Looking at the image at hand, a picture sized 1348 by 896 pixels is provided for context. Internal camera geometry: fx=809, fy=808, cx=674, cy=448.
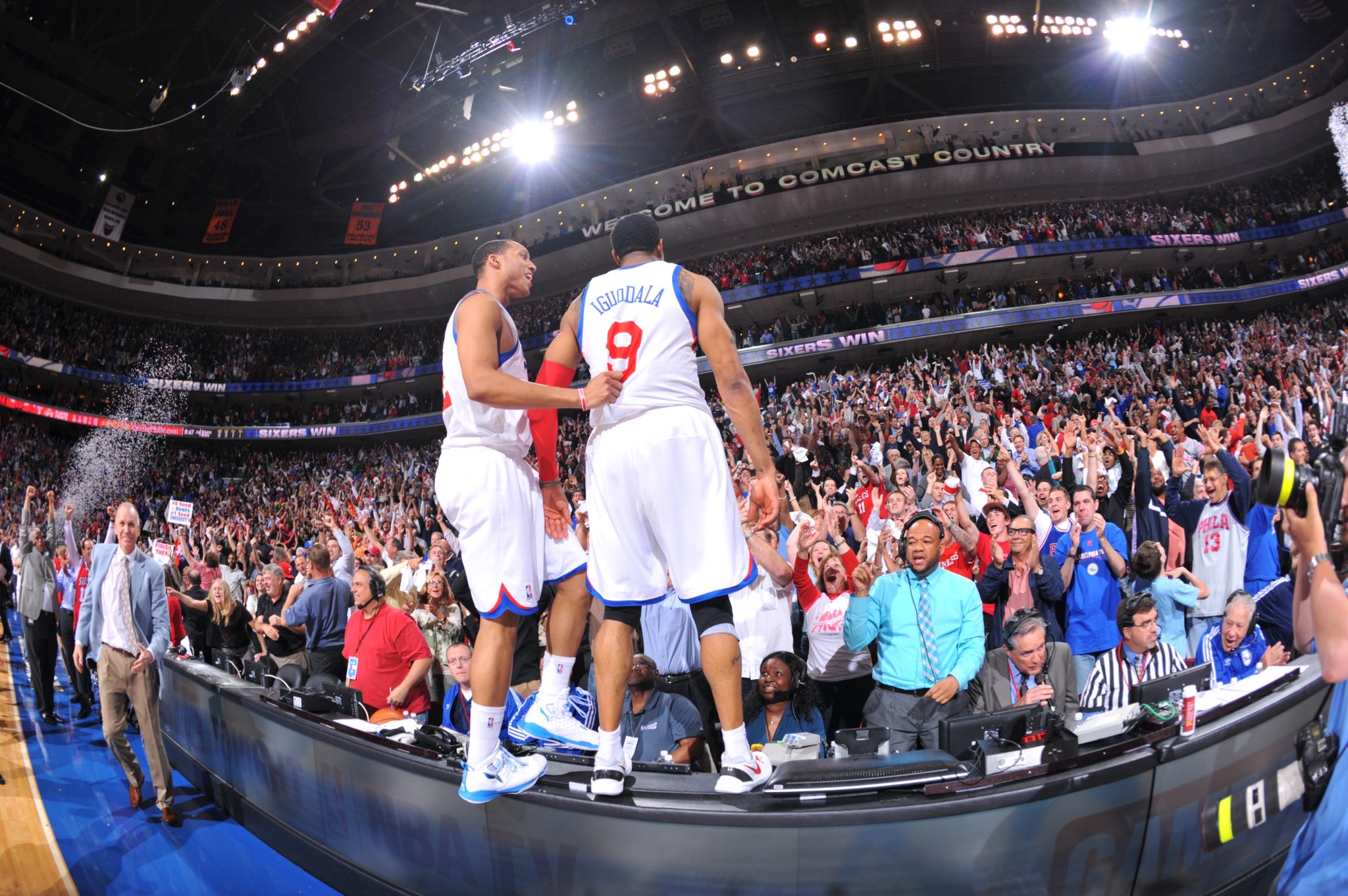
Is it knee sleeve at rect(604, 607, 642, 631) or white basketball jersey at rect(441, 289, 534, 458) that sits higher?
white basketball jersey at rect(441, 289, 534, 458)

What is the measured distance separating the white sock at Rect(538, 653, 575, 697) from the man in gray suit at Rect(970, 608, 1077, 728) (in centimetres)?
214

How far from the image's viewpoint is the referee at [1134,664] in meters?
4.32

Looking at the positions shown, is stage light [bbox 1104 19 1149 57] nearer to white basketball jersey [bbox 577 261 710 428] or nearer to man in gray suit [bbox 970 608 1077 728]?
man in gray suit [bbox 970 608 1077 728]

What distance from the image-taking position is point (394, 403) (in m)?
28.4

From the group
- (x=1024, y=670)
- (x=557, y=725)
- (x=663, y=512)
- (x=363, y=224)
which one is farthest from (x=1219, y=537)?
(x=363, y=224)

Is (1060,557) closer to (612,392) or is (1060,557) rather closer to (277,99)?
(612,392)

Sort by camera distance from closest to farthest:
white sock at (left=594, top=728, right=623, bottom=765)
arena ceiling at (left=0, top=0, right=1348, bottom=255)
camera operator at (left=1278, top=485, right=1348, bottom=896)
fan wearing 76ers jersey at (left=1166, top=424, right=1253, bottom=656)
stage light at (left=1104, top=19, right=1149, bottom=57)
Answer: camera operator at (left=1278, top=485, right=1348, bottom=896), white sock at (left=594, top=728, right=623, bottom=765), fan wearing 76ers jersey at (left=1166, top=424, right=1253, bottom=656), arena ceiling at (left=0, top=0, right=1348, bottom=255), stage light at (left=1104, top=19, right=1149, bottom=57)

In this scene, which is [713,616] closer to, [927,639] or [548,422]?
[548,422]

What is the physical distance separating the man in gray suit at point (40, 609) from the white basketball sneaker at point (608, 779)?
25.3 ft

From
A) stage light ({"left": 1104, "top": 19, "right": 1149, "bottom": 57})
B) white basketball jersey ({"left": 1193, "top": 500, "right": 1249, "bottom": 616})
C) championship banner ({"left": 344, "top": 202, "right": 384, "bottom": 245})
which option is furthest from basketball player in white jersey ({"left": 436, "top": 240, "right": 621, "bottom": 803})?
championship banner ({"left": 344, "top": 202, "right": 384, "bottom": 245})

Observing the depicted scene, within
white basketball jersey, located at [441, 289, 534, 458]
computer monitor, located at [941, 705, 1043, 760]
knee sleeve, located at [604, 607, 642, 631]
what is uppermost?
white basketball jersey, located at [441, 289, 534, 458]

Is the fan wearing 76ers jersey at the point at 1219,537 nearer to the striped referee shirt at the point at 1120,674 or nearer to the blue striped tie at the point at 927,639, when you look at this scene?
the striped referee shirt at the point at 1120,674

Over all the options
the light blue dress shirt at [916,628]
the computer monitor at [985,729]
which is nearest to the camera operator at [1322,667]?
the computer monitor at [985,729]

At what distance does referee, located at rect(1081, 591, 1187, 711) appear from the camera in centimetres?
432
